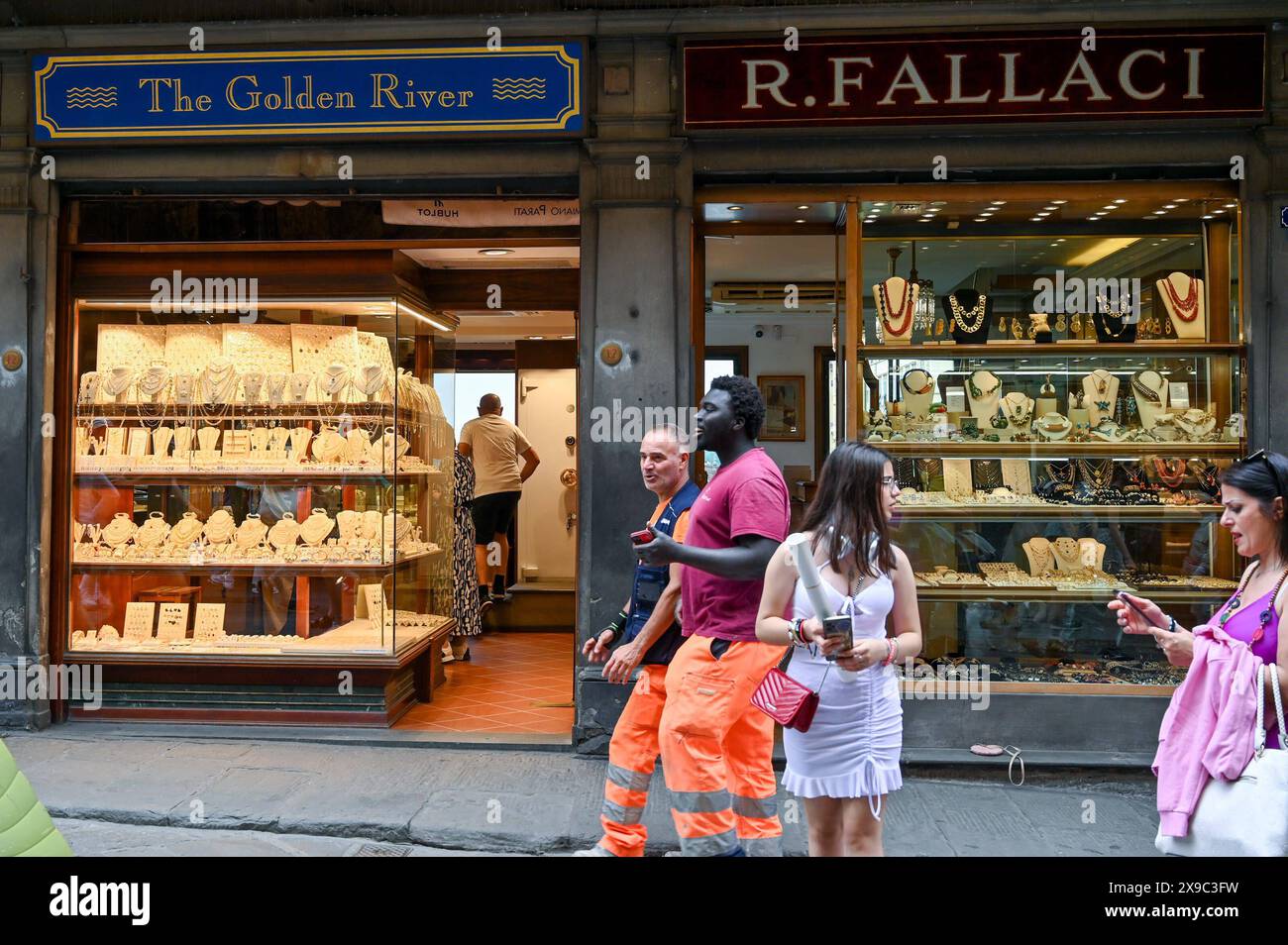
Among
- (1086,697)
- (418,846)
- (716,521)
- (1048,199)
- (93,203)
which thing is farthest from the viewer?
(93,203)

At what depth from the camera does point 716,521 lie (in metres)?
3.79

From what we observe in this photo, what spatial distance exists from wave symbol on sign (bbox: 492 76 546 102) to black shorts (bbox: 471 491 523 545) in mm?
4269

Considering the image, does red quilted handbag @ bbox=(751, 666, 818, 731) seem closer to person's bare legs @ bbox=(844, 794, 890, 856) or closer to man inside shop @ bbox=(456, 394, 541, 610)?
person's bare legs @ bbox=(844, 794, 890, 856)

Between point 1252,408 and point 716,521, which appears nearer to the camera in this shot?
point 716,521

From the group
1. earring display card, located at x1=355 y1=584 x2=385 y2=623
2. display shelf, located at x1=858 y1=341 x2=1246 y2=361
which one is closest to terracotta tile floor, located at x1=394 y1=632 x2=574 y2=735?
earring display card, located at x1=355 y1=584 x2=385 y2=623

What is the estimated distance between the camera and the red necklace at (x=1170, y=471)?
6230 millimetres

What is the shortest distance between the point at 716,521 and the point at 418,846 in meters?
2.23

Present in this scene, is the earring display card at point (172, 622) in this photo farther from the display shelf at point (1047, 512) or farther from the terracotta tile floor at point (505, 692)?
the display shelf at point (1047, 512)

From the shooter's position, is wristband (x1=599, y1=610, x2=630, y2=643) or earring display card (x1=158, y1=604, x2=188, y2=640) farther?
earring display card (x1=158, y1=604, x2=188, y2=640)

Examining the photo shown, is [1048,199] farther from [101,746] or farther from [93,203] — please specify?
[101,746]

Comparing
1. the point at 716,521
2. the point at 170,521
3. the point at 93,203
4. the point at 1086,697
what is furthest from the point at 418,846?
the point at 93,203

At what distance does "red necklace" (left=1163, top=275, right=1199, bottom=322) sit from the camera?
620 centimetres

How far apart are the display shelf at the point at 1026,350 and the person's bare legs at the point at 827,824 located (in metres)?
3.56

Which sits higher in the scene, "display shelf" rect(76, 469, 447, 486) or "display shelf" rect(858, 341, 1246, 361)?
"display shelf" rect(858, 341, 1246, 361)
